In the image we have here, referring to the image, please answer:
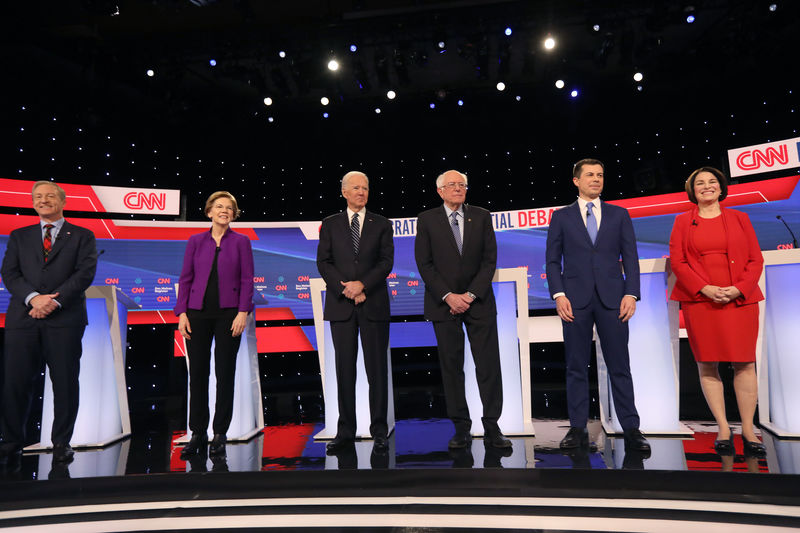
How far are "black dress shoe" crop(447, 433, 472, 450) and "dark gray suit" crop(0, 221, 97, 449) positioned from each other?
2167 mm

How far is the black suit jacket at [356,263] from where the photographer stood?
301 cm

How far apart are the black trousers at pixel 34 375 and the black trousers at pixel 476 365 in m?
2.12

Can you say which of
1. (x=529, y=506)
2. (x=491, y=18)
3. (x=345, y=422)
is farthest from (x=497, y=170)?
(x=529, y=506)

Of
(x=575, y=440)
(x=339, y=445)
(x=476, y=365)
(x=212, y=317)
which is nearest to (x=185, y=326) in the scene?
(x=212, y=317)

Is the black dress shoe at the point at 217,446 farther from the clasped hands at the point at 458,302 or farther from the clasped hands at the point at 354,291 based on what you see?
the clasped hands at the point at 458,302

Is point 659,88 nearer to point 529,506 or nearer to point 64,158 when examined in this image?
point 529,506

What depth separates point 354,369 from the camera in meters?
Answer: 3.03

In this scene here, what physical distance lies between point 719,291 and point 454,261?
139cm

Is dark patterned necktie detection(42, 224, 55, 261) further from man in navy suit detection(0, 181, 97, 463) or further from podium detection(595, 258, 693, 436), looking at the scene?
podium detection(595, 258, 693, 436)

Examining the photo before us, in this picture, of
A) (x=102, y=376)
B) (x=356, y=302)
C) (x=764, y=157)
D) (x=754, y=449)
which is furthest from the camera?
(x=764, y=157)

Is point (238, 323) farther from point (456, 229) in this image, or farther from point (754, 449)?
point (754, 449)

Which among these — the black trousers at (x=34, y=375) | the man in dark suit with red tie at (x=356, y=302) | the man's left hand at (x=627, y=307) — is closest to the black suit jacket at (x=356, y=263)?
the man in dark suit with red tie at (x=356, y=302)

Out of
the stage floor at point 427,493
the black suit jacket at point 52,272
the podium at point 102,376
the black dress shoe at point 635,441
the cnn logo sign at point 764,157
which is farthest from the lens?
the cnn logo sign at point 764,157

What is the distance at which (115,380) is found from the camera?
11.5 ft
